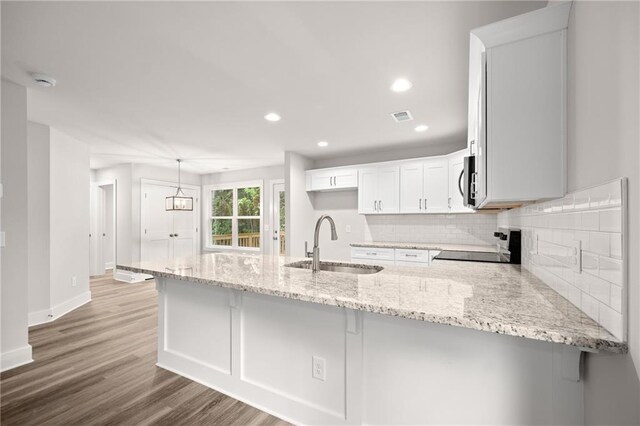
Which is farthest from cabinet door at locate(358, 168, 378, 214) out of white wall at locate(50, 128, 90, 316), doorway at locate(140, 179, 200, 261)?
white wall at locate(50, 128, 90, 316)

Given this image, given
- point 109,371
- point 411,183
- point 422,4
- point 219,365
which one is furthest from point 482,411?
point 411,183

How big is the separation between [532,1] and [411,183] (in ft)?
9.64

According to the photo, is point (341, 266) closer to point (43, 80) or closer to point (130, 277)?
point (43, 80)

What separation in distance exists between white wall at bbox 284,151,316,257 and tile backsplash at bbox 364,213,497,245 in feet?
3.48

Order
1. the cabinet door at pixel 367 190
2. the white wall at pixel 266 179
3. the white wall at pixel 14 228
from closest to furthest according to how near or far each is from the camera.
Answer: the white wall at pixel 14 228
the cabinet door at pixel 367 190
the white wall at pixel 266 179

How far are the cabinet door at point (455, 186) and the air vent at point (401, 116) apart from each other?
1053 millimetres

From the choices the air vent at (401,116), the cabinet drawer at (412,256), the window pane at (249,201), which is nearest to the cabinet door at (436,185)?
the cabinet drawer at (412,256)

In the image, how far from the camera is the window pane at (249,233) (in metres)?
6.89

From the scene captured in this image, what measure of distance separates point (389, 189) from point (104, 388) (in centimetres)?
400

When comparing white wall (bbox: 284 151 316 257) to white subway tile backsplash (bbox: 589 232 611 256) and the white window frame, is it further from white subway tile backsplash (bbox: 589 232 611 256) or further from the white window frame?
white subway tile backsplash (bbox: 589 232 611 256)

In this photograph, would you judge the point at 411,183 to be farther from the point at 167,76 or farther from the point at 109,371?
the point at 109,371

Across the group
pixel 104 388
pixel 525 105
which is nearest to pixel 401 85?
pixel 525 105

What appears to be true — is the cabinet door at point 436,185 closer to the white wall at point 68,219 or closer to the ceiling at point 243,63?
the ceiling at point 243,63

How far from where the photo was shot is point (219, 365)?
215 cm
